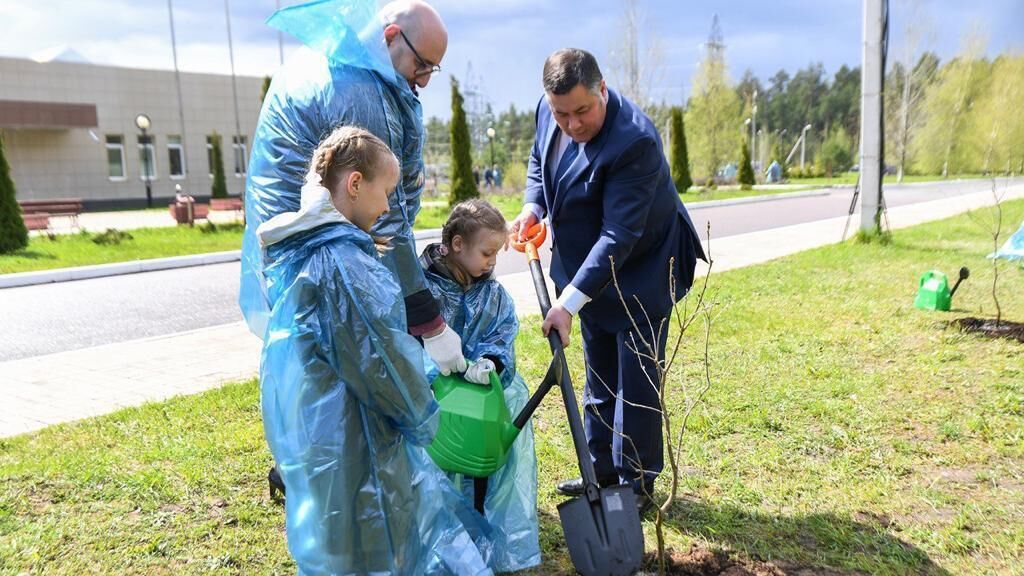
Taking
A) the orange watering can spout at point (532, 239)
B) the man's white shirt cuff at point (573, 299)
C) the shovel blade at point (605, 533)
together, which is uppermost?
the orange watering can spout at point (532, 239)

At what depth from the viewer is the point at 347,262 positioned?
1971 millimetres

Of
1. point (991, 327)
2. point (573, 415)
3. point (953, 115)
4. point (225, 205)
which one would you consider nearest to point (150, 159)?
point (225, 205)

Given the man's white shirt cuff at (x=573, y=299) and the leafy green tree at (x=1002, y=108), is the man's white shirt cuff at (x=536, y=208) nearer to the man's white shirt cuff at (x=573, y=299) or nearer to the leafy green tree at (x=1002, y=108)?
the man's white shirt cuff at (x=573, y=299)

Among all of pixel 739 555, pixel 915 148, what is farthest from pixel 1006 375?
pixel 915 148

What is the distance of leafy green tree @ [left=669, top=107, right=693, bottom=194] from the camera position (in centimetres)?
2685

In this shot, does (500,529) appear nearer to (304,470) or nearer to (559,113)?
(304,470)

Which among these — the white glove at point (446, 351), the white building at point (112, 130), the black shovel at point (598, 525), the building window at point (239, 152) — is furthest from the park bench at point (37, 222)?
the building window at point (239, 152)

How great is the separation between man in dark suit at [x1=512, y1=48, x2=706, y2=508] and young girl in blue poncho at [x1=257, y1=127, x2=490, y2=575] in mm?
795

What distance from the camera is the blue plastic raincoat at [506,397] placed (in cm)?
274

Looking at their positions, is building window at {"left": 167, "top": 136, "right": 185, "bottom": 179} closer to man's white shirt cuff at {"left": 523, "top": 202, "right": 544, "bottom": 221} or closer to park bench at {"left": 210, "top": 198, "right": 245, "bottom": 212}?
park bench at {"left": 210, "top": 198, "right": 245, "bottom": 212}

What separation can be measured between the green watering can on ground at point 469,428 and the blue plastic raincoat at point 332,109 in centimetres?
27

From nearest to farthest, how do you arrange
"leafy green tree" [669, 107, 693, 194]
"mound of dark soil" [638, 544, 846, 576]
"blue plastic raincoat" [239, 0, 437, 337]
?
"blue plastic raincoat" [239, 0, 437, 337]
"mound of dark soil" [638, 544, 846, 576]
"leafy green tree" [669, 107, 693, 194]

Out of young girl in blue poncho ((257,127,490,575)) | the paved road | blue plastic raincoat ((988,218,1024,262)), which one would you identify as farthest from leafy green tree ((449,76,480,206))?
young girl in blue poncho ((257,127,490,575))

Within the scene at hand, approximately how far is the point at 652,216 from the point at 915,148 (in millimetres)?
47537
